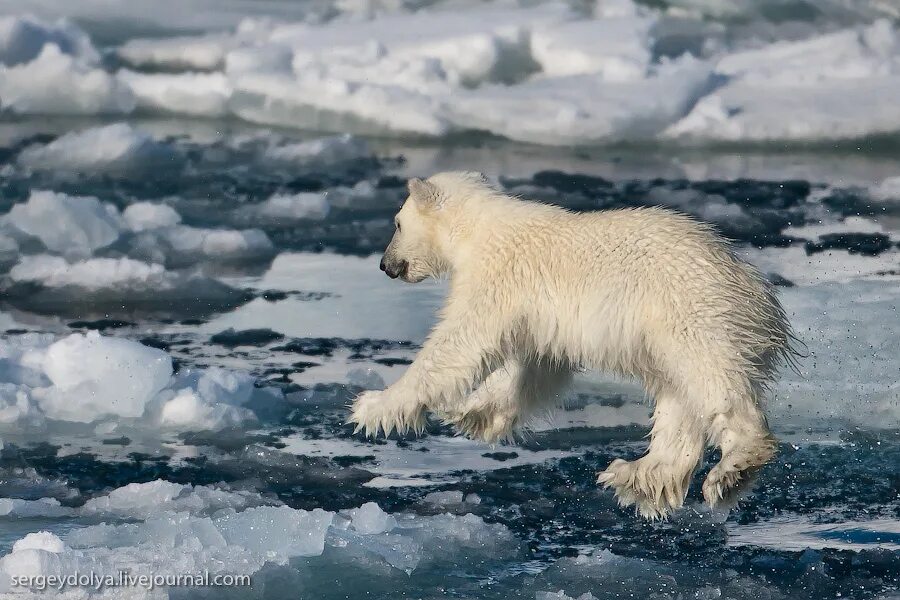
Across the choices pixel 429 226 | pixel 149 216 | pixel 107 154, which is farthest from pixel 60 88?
pixel 429 226

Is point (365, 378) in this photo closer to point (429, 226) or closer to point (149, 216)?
point (429, 226)

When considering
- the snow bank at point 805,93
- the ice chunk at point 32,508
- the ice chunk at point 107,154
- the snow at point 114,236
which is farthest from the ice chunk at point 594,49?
the ice chunk at point 32,508

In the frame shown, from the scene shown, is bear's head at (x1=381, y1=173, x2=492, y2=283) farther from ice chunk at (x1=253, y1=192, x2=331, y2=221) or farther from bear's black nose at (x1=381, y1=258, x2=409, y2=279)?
ice chunk at (x1=253, y1=192, x2=331, y2=221)

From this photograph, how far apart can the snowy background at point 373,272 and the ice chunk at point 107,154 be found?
0.02 meters

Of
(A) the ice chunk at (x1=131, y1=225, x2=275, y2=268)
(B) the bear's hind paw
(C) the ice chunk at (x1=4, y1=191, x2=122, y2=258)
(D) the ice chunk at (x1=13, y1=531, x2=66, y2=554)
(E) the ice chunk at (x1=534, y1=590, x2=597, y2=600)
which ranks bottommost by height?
(E) the ice chunk at (x1=534, y1=590, x2=597, y2=600)

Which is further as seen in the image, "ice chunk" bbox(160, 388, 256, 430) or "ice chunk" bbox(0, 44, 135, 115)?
"ice chunk" bbox(0, 44, 135, 115)

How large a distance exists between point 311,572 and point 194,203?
6.23m

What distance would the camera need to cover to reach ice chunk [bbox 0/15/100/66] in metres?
12.6

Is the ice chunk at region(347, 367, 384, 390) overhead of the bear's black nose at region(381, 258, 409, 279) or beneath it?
beneath

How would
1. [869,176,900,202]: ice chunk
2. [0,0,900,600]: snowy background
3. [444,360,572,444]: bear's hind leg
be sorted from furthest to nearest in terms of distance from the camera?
1. [869,176,900,202]: ice chunk
2. [444,360,572,444]: bear's hind leg
3. [0,0,900,600]: snowy background

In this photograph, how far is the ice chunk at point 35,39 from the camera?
12562 mm

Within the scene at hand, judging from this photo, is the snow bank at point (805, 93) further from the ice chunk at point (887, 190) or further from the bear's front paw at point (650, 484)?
the bear's front paw at point (650, 484)

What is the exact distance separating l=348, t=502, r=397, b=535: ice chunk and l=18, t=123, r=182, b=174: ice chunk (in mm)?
7185

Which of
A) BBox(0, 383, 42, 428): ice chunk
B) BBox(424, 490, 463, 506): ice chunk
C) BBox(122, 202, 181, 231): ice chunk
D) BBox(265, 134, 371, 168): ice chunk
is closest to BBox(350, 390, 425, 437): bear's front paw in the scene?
BBox(424, 490, 463, 506): ice chunk
